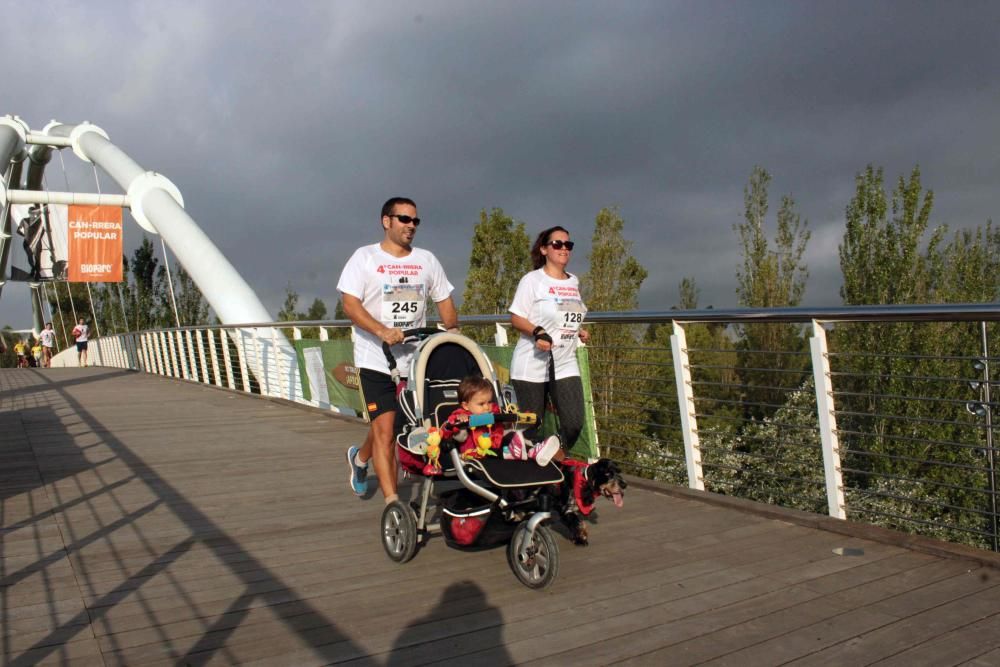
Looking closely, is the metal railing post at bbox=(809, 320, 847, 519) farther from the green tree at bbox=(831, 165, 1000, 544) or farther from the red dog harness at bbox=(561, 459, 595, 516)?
the green tree at bbox=(831, 165, 1000, 544)

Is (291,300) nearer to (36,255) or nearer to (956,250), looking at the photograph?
(36,255)

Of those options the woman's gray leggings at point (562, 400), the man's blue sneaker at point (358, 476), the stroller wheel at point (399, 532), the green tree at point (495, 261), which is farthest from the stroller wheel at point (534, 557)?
the green tree at point (495, 261)

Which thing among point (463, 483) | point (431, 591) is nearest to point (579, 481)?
point (463, 483)

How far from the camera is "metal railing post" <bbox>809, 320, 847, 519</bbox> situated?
4719mm

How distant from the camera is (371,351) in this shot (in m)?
4.77

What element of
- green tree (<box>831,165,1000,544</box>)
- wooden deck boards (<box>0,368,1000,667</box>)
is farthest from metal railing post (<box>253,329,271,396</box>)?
green tree (<box>831,165,1000,544</box>)

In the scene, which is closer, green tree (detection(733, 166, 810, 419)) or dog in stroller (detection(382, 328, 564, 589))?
dog in stroller (detection(382, 328, 564, 589))

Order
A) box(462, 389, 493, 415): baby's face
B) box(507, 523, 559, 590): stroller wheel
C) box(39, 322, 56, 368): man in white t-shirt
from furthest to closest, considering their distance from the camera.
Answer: box(39, 322, 56, 368): man in white t-shirt < box(462, 389, 493, 415): baby's face < box(507, 523, 559, 590): stroller wheel

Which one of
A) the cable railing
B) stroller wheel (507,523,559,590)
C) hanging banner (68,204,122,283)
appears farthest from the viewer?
hanging banner (68,204,122,283)

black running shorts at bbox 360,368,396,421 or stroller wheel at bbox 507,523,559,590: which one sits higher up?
black running shorts at bbox 360,368,396,421

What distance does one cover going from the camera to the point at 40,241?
40.2m

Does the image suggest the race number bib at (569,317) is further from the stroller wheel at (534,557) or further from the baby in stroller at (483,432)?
the stroller wheel at (534,557)

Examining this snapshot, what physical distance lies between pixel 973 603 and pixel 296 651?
101 inches

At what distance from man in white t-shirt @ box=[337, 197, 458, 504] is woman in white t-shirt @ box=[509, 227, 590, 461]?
0.64m
